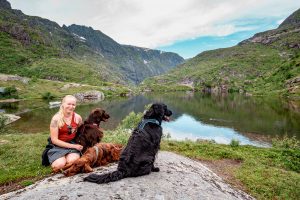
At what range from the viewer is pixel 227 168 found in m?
19.0

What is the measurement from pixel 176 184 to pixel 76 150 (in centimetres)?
483

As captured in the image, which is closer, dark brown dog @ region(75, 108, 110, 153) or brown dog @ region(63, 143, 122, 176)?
brown dog @ region(63, 143, 122, 176)

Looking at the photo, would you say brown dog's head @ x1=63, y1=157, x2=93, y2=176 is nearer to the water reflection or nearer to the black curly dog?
the black curly dog

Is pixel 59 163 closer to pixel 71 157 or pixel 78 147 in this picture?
pixel 71 157

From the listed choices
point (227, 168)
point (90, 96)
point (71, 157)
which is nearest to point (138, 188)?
point (71, 157)

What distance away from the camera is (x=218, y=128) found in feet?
251

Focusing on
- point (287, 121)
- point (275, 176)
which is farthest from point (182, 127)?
point (275, 176)

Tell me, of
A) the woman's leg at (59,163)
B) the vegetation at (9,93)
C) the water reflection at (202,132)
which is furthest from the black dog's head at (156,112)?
the vegetation at (9,93)

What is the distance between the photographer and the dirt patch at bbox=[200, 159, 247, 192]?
15.9m

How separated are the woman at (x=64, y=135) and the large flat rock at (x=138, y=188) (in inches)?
40.5

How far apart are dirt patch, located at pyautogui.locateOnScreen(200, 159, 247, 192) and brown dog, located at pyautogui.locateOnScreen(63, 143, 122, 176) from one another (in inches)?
267

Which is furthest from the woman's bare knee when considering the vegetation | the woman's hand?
the vegetation

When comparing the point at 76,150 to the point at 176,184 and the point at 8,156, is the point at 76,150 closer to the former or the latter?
the point at 176,184

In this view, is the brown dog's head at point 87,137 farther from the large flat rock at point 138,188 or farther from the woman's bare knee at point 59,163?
the large flat rock at point 138,188
